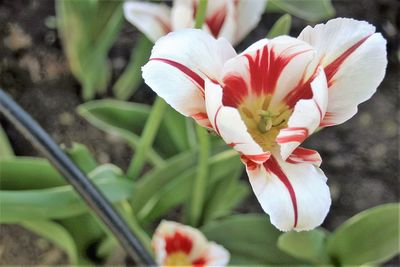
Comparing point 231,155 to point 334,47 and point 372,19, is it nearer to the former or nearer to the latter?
point 334,47

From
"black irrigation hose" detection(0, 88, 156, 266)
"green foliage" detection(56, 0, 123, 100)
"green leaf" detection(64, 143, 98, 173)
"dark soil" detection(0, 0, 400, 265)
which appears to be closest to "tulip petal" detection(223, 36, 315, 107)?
"black irrigation hose" detection(0, 88, 156, 266)

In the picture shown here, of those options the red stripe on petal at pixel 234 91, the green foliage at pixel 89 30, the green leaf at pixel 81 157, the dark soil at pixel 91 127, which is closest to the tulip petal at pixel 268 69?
the red stripe on petal at pixel 234 91

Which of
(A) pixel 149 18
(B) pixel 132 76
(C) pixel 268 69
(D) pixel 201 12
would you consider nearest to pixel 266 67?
(C) pixel 268 69

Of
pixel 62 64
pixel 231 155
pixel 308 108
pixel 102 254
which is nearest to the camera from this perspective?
pixel 308 108

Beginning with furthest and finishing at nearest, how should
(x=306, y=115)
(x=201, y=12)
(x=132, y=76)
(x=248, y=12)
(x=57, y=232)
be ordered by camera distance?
(x=132, y=76)
(x=57, y=232)
(x=248, y=12)
(x=201, y=12)
(x=306, y=115)

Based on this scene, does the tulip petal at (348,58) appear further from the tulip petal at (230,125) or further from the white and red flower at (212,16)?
the white and red flower at (212,16)

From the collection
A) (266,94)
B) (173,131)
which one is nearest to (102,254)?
(173,131)

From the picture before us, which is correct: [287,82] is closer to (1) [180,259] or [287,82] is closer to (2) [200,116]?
(2) [200,116]
